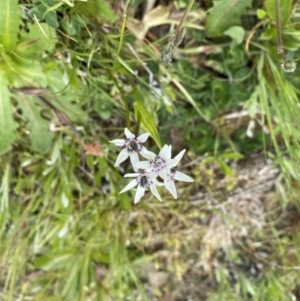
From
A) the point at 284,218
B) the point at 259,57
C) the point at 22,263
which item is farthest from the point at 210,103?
the point at 22,263

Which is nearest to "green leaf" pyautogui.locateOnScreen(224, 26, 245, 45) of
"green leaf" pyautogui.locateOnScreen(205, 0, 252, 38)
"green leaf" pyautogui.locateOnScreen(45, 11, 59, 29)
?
"green leaf" pyautogui.locateOnScreen(205, 0, 252, 38)

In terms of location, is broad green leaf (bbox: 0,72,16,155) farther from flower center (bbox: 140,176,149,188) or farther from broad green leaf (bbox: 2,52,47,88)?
flower center (bbox: 140,176,149,188)

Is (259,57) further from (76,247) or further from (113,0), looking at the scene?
(76,247)

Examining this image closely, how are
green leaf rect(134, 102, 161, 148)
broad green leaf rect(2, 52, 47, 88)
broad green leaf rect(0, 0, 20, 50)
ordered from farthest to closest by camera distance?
broad green leaf rect(2, 52, 47, 88), broad green leaf rect(0, 0, 20, 50), green leaf rect(134, 102, 161, 148)

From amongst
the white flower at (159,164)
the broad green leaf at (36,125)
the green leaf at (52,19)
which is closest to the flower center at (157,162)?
the white flower at (159,164)

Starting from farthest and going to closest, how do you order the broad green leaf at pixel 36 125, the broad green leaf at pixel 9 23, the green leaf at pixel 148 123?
the broad green leaf at pixel 36 125
the broad green leaf at pixel 9 23
the green leaf at pixel 148 123

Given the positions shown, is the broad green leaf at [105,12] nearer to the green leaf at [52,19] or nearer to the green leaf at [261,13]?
the green leaf at [52,19]
